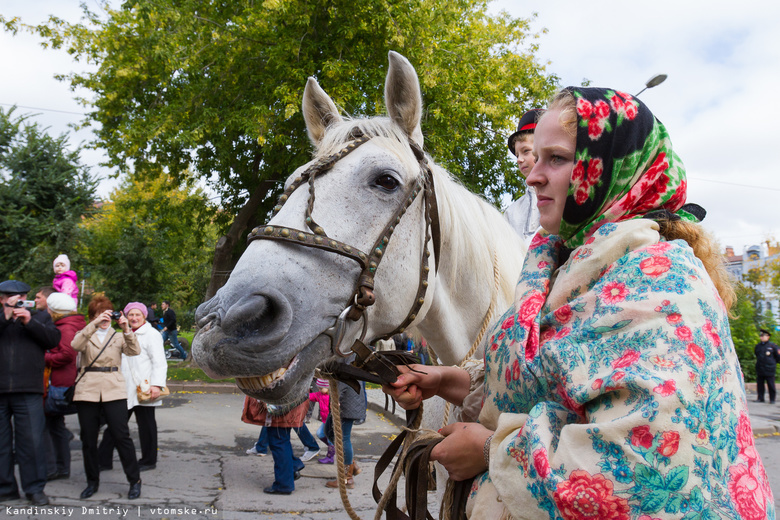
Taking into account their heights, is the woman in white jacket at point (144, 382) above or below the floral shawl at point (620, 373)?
below

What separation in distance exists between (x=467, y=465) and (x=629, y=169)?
32.3 inches

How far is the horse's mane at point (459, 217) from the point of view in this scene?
193 centimetres

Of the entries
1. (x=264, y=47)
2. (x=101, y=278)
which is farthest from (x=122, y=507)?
(x=101, y=278)

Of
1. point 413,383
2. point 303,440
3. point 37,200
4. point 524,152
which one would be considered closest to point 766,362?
point 303,440

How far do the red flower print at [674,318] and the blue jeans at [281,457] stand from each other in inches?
209

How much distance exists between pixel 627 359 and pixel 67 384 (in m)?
6.81

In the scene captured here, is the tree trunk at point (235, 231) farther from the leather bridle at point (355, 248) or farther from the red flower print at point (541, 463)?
the red flower print at point (541, 463)

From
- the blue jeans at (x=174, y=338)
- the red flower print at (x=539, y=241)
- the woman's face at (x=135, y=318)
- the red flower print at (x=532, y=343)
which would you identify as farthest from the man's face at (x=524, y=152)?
the blue jeans at (x=174, y=338)

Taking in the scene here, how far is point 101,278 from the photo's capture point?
67.9 ft

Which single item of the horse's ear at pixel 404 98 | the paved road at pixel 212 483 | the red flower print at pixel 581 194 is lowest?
the paved road at pixel 212 483

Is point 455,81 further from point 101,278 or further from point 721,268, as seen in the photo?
point 101,278

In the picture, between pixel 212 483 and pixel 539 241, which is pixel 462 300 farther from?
pixel 212 483

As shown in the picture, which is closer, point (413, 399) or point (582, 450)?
point (582, 450)

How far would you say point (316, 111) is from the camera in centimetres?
227
